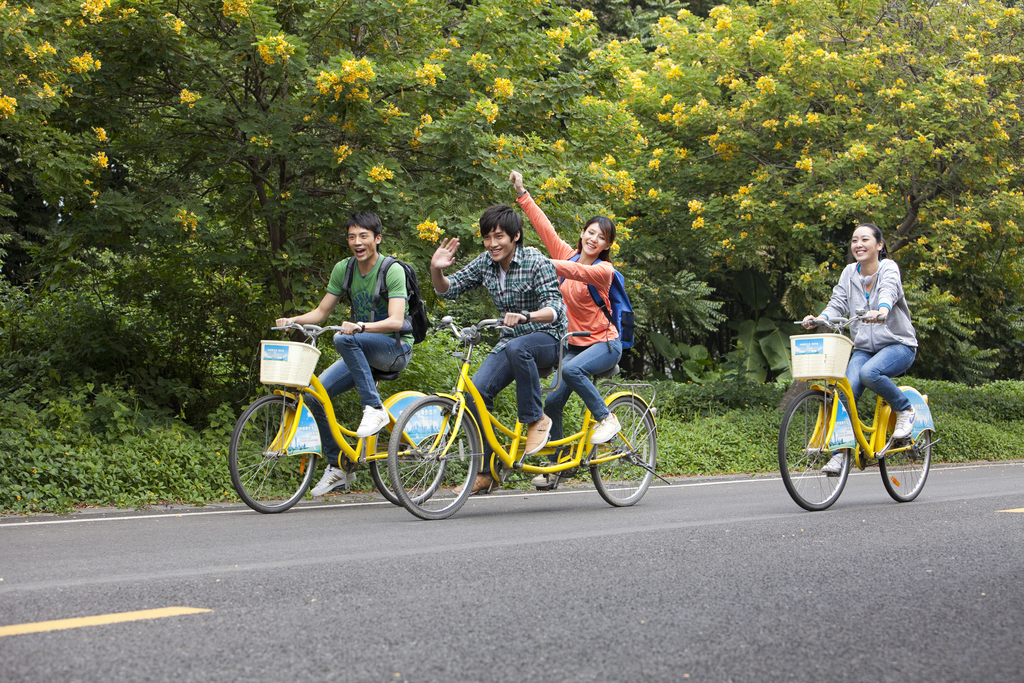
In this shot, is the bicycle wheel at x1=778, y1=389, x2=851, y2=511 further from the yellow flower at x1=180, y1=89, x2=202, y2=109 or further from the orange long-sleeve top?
the yellow flower at x1=180, y1=89, x2=202, y2=109

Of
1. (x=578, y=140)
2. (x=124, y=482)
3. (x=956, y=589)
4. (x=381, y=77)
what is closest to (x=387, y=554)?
(x=956, y=589)

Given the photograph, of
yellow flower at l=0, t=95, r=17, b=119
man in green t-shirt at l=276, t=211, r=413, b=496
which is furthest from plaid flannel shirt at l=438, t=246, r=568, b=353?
yellow flower at l=0, t=95, r=17, b=119

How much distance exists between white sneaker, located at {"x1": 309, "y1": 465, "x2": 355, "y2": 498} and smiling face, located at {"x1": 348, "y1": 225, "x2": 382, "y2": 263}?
5.05 feet

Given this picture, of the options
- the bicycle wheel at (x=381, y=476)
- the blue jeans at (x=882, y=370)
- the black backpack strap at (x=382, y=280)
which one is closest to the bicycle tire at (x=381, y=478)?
the bicycle wheel at (x=381, y=476)

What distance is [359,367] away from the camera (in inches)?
296

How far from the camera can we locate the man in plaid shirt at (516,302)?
7.24 metres

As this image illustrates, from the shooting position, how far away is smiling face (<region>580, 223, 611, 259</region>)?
7.71 meters

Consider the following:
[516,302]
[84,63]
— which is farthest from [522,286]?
[84,63]

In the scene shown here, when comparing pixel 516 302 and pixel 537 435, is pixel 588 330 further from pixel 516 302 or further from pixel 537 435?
pixel 537 435

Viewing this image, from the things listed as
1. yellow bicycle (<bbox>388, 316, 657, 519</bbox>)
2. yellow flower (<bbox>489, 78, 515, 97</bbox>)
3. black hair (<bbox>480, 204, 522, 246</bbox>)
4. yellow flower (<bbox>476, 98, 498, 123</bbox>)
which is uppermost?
yellow flower (<bbox>489, 78, 515, 97</bbox>)

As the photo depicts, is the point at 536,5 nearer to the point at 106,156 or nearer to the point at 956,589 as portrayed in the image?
the point at 106,156

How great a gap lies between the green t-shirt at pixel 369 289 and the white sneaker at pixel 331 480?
108cm

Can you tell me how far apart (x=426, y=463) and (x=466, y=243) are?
140 inches

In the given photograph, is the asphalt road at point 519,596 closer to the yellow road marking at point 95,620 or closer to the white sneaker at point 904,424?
the yellow road marking at point 95,620
